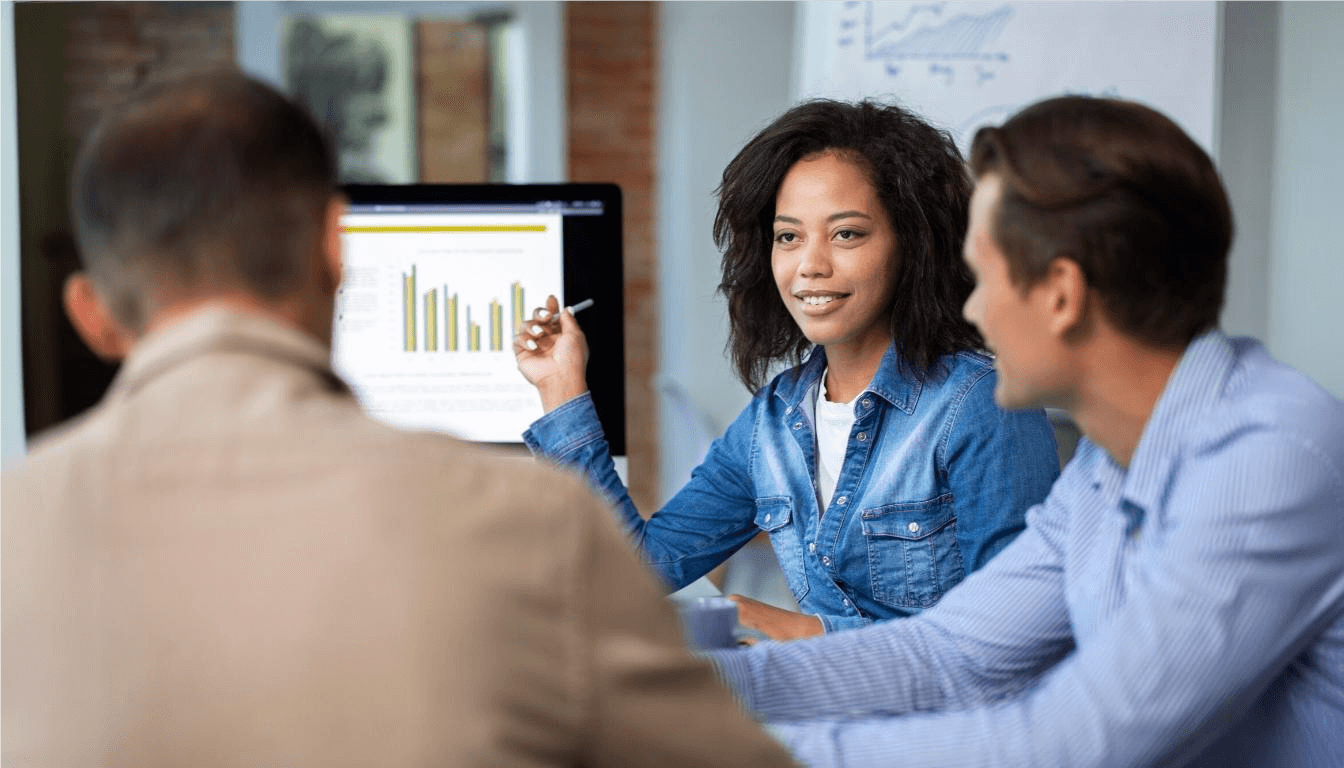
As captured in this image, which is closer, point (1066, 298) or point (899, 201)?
point (1066, 298)

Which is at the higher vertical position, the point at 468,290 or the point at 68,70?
the point at 68,70

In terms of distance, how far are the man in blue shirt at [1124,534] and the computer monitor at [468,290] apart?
0.76 m

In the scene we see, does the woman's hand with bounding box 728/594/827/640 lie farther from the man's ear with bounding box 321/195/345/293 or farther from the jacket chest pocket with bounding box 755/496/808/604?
the man's ear with bounding box 321/195/345/293

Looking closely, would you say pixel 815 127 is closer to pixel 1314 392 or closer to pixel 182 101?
pixel 1314 392

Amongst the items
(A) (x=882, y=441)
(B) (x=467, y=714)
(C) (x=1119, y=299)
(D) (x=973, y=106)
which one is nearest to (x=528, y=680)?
(B) (x=467, y=714)

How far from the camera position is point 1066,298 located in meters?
1.14

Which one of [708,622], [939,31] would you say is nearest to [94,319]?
[708,622]

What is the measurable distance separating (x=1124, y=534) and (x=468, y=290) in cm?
105

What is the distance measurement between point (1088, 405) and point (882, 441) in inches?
22.6

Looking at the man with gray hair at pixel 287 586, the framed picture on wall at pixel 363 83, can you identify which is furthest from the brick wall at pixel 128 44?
the man with gray hair at pixel 287 586

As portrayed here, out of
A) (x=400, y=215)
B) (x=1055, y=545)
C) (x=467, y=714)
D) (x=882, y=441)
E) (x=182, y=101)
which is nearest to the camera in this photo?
(x=467, y=714)

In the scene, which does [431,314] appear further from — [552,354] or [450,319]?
[552,354]

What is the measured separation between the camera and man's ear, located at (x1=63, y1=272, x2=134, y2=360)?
2.74 ft

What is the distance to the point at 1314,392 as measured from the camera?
3.64 ft
